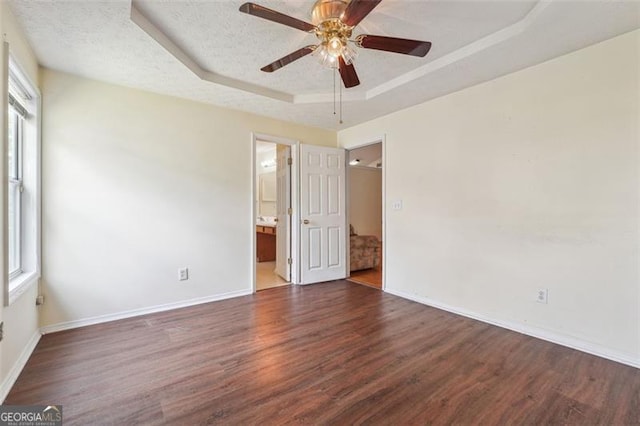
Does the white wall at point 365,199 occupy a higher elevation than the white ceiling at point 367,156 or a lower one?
lower

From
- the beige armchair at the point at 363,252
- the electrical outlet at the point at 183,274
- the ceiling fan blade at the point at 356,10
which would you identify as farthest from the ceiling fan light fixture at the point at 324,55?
the beige armchair at the point at 363,252

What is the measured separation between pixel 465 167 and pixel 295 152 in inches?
86.9

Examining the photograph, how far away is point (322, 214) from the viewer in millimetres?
4238

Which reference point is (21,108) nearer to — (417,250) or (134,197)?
(134,197)

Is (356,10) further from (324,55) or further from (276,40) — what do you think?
(276,40)

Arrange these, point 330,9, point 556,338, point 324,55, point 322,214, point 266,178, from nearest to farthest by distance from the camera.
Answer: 1. point 330,9
2. point 324,55
3. point 556,338
4. point 322,214
5. point 266,178

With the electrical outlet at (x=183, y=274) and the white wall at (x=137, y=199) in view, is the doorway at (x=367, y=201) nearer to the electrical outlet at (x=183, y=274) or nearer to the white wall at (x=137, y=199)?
the white wall at (x=137, y=199)

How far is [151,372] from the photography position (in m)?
1.93

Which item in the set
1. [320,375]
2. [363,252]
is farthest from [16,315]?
[363,252]

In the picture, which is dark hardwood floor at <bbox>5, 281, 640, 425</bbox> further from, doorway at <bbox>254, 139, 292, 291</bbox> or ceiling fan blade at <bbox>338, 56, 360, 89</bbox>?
ceiling fan blade at <bbox>338, 56, 360, 89</bbox>

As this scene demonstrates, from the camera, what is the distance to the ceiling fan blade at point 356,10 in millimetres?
1416

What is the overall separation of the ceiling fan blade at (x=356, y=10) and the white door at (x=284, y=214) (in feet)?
8.72

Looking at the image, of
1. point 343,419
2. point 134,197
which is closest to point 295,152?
point 134,197

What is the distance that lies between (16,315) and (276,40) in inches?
106
